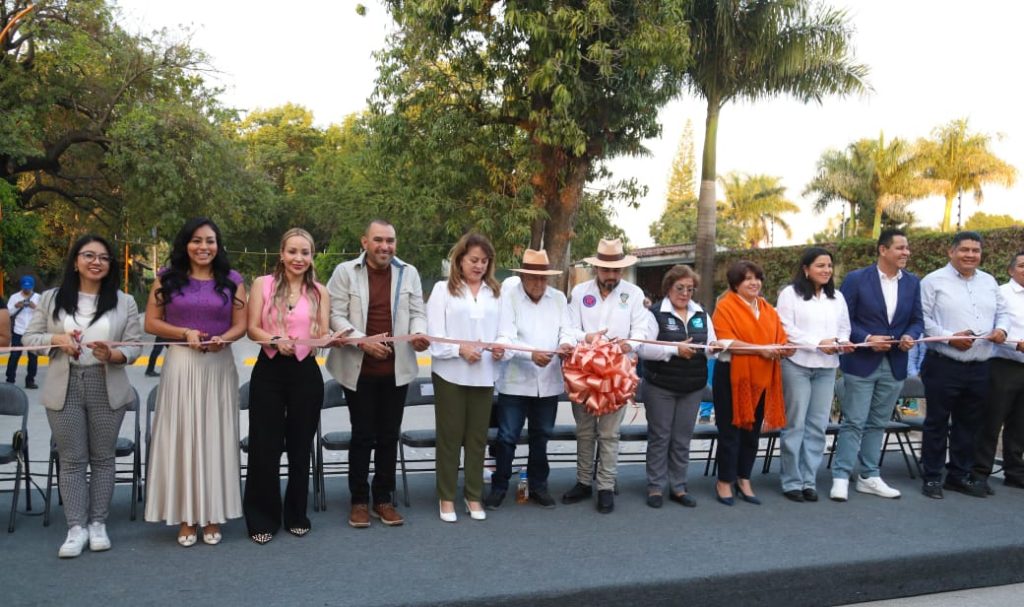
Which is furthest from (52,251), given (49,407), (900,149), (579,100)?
(900,149)

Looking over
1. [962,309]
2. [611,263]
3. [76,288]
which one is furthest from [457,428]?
[962,309]

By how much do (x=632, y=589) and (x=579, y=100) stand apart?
33.0 ft

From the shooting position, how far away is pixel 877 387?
5.27m

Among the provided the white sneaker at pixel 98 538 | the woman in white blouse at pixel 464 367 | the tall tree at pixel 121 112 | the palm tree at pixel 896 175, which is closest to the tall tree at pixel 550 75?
the tall tree at pixel 121 112

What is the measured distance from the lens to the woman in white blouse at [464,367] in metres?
4.55

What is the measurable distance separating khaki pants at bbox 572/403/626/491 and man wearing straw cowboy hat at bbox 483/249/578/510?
226 mm

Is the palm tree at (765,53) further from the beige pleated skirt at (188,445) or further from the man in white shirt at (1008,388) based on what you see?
the beige pleated skirt at (188,445)

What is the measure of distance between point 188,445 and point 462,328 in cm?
164

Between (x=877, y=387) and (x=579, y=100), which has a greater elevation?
(x=579, y=100)

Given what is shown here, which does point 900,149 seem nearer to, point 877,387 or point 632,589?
point 877,387

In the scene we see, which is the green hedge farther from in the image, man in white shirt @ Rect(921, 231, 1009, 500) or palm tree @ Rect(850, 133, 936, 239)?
palm tree @ Rect(850, 133, 936, 239)

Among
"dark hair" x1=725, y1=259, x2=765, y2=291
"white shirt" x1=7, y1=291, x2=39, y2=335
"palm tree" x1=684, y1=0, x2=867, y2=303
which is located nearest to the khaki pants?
"dark hair" x1=725, y1=259, x2=765, y2=291

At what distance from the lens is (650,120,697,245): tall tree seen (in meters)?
54.4

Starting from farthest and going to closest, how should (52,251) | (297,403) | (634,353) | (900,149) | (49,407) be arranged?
(900,149) < (52,251) < (634,353) < (297,403) < (49,407)
